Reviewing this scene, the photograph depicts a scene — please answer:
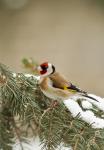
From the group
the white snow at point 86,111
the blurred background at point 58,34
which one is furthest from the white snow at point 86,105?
the blurred background at point 58,34

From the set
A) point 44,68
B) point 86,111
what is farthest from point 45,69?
point 86,111

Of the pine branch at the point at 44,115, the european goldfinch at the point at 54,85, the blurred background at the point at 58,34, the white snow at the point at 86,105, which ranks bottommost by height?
the pine branch at the point at 44,115

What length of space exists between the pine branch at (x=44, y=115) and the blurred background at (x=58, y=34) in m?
1.97

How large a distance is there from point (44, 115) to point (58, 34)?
272 cm

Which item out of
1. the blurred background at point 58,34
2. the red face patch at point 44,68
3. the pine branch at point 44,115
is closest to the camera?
the pine branch at point 44,115

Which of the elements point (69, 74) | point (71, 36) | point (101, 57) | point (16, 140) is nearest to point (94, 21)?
point (71, 36)

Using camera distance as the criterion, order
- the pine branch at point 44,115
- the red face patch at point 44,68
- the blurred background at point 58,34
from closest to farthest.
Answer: the pine branch at point 44,115, the red face patch at point 44,68, the blurred background at point 58,34

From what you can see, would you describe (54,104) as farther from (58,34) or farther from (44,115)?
(58,34)

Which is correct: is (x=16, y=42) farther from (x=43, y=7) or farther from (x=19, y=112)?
(x=19, y=112)

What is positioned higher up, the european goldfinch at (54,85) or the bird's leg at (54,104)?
the european goldfinch at (54,85)

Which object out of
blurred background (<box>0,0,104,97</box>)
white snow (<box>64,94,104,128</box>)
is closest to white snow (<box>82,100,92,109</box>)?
white snow (<box>64,94,104,128</box>)

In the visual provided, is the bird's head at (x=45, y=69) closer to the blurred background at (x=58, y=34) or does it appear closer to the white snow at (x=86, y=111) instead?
the white snow at (x=86, y=111)

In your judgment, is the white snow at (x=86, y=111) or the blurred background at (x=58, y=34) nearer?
the white snow at (x=86, y=111)

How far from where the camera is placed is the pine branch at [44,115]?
0.74m
